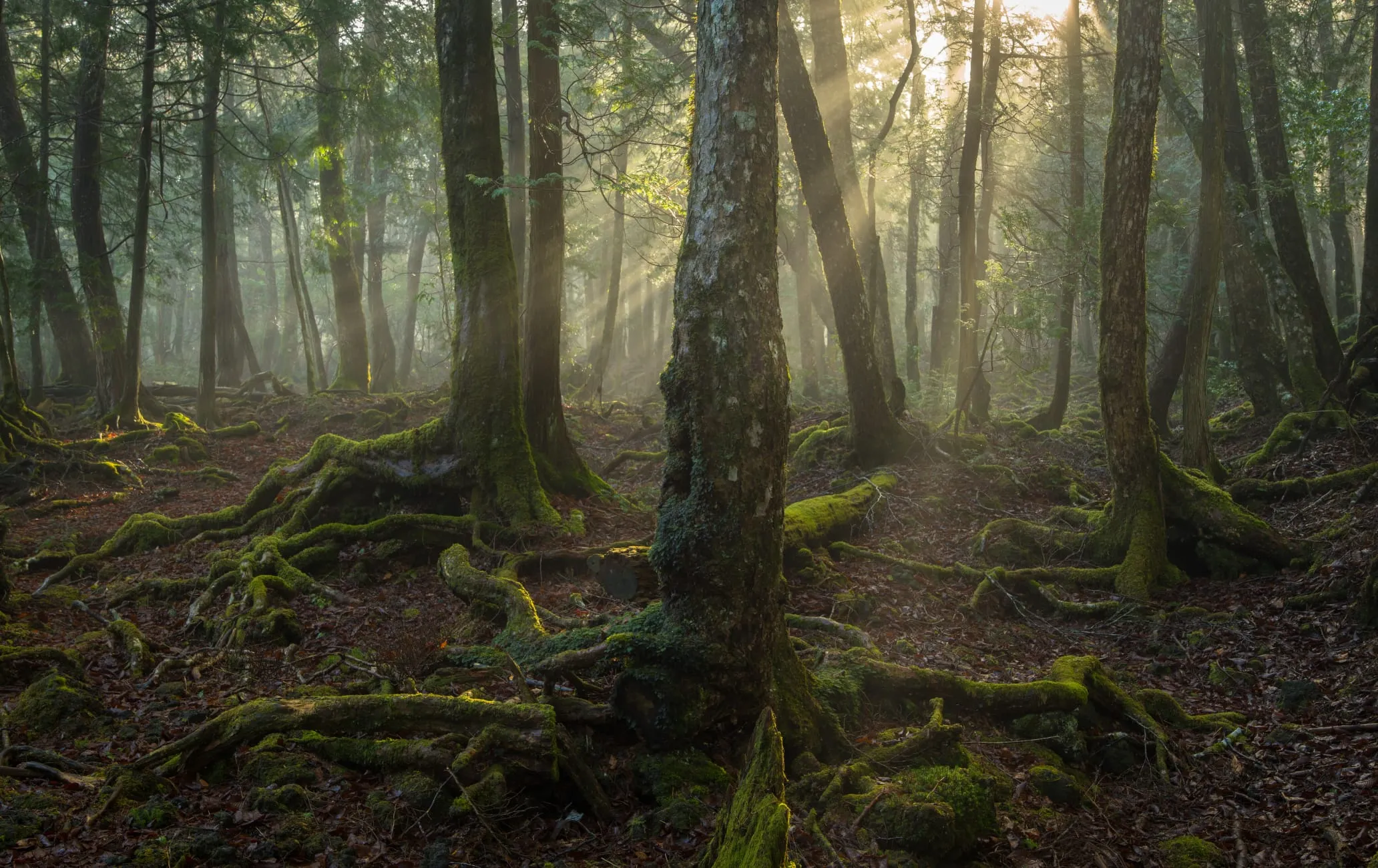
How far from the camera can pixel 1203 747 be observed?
6.27 meters

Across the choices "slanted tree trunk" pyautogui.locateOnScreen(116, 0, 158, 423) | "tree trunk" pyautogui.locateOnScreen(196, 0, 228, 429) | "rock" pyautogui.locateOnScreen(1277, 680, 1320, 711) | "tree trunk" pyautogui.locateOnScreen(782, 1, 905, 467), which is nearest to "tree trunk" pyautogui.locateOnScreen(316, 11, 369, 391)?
"tree trunk" pyautogui.locateOnScreen(196, 0, 228, 429)

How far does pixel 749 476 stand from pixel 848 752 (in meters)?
2.11

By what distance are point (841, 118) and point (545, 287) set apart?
7.63 metres

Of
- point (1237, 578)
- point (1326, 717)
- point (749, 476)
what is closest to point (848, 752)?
point (749, 476)

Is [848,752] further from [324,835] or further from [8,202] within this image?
[8,202]

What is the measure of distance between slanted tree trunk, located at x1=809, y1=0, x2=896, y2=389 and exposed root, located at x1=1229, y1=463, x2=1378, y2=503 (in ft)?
19.5

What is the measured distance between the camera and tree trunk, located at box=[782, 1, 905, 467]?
13000mm

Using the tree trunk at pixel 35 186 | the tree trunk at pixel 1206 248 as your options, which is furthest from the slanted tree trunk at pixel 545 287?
the tree trunk at pixel 35 186

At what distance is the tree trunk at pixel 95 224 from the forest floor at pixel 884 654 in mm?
4562

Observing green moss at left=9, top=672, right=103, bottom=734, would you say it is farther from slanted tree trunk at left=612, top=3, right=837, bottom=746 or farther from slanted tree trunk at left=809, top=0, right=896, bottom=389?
slanted tree trunk at left=809, top=0, right=896, bottom=389

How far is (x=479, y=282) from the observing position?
10359mm

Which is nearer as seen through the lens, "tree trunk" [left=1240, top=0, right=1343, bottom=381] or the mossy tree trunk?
the mossy tree trunk

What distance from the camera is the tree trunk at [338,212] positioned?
1878 centimetres

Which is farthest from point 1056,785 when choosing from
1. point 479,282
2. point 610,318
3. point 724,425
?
point 610,318
